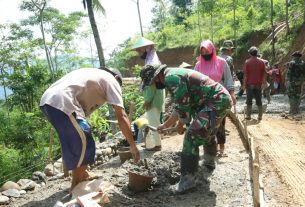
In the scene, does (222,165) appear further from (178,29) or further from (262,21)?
(178,29)

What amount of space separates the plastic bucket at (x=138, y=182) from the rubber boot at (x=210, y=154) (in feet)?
2.94

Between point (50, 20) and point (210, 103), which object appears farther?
point (50, 20)

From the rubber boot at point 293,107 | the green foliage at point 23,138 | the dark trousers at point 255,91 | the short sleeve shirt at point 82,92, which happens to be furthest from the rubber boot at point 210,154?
the green foliage at point 23,138

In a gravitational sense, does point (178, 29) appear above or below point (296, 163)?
above

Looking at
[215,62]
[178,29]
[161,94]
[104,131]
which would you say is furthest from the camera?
[178,29]

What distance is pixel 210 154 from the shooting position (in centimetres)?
460

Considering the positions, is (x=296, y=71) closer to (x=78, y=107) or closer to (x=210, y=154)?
(x=210, y=154)

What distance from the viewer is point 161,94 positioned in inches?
229

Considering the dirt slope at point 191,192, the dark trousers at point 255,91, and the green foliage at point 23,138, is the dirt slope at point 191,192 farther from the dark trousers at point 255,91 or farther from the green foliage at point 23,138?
the green foliage at point 23,138

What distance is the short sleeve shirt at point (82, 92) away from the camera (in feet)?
11.2

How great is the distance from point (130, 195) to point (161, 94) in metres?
2.16

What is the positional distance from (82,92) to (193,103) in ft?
3.83

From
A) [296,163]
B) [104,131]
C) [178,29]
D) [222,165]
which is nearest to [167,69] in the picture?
[222,165]

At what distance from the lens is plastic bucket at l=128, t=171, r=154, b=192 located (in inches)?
156
